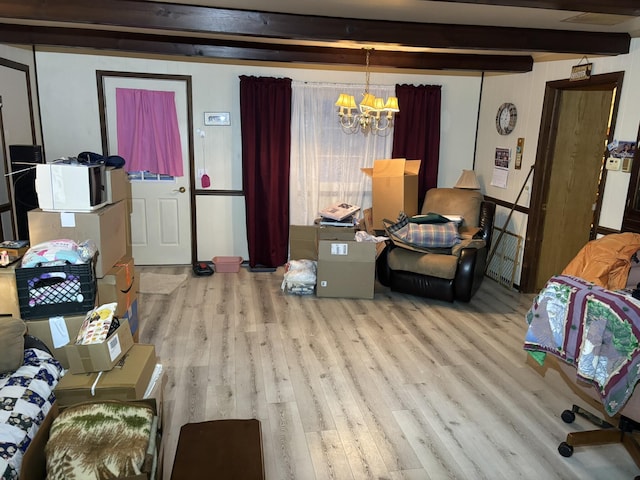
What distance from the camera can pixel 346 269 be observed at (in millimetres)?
4410

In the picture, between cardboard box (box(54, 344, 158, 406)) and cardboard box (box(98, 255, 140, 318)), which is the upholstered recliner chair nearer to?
cardboard box (box(98, 255, 140, 318))

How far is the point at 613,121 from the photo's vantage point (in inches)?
143

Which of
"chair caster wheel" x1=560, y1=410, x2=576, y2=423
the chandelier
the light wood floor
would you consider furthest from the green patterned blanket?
the chandelier

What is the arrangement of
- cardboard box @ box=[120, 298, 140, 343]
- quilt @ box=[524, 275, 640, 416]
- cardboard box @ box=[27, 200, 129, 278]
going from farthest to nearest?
cardboard box @ box=[120, 298, 140, 343] < cardboard box @ box=[27, 200, 129, 278] < quilt @ box=[524, 275, 640, 416]

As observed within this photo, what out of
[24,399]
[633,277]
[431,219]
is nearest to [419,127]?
[431,219]

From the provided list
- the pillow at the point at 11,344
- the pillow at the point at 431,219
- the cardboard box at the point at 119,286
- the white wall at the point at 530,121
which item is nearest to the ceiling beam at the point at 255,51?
the white wall at the point at 530,121

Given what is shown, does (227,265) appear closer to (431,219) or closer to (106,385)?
(431,219)

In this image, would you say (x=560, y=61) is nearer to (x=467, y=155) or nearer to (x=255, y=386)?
(x=467, y=155)

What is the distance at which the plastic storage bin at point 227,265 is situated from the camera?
524cm

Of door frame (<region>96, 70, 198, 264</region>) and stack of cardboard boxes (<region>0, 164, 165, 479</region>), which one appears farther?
door frame (<region>96, 70, 198, 264</region>)

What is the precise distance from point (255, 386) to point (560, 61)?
154 inches

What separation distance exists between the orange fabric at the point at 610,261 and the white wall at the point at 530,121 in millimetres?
438

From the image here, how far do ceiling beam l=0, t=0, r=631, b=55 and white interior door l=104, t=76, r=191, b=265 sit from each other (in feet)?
5.73

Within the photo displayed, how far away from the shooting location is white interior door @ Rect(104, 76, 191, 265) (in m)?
5.01
